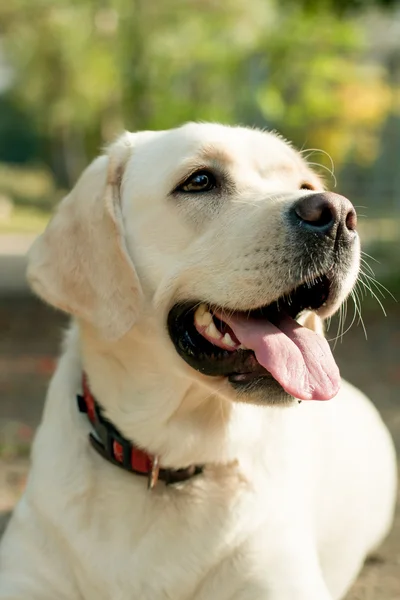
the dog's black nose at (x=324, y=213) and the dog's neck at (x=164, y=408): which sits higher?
the dog's black nose at (x=324, y=213)

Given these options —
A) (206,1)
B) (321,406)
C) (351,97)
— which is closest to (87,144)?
(206,1)

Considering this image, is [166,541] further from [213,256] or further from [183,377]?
[213,256]

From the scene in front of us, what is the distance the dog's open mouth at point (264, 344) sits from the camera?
2566mm

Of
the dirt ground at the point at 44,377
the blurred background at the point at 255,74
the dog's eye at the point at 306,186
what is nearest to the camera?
the dog's eye at the point at 306,186

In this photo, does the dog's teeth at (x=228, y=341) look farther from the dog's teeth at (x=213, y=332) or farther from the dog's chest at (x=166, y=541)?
the dog's chest at (x=166, y=541)

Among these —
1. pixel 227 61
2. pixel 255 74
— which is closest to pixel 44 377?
pixel 227 61

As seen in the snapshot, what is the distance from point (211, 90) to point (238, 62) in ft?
2.45

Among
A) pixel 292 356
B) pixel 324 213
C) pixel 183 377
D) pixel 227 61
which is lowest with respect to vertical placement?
pixel 227 61

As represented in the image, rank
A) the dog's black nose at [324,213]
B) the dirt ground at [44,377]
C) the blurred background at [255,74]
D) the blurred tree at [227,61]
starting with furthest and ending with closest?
the blurred tree at [227,61] → the blurred background at [255,74] → the dirt ground at [44,377] → the dog's black nose at [324,213]

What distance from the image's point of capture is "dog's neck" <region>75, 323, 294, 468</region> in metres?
2.84

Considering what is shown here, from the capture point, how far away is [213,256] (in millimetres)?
2637

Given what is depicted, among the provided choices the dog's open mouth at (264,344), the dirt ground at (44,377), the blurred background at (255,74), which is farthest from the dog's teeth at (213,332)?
the blurred background at (255,74)

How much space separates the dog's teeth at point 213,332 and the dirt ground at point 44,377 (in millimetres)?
1497

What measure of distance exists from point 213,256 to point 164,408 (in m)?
0.58
